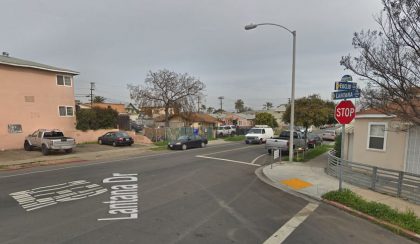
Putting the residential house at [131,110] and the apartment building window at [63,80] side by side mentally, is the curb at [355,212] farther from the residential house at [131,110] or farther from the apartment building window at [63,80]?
the residential house at [131,110]

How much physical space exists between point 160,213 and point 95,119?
2435 centimetres

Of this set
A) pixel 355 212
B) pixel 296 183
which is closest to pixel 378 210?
pixel 355 212

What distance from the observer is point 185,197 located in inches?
353

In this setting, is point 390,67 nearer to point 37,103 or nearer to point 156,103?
point 37,103

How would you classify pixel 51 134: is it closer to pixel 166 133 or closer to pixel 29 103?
pixel 29 103

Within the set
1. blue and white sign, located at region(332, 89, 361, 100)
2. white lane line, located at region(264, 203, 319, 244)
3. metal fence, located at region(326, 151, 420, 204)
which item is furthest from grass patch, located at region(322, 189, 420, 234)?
blue and white sign, located at region(332, 89, 361, 100)

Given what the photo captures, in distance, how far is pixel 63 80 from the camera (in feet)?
87.0

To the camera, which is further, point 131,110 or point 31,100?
point 131,110

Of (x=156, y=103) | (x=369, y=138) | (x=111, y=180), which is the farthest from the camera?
(x=156, y=103)

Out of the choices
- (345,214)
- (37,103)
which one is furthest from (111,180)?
(37,103)

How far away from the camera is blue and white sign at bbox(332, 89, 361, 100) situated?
328 inches

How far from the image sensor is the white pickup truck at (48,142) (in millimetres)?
20281

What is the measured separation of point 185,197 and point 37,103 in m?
21.3

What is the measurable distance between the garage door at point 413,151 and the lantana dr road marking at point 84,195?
1132cm
